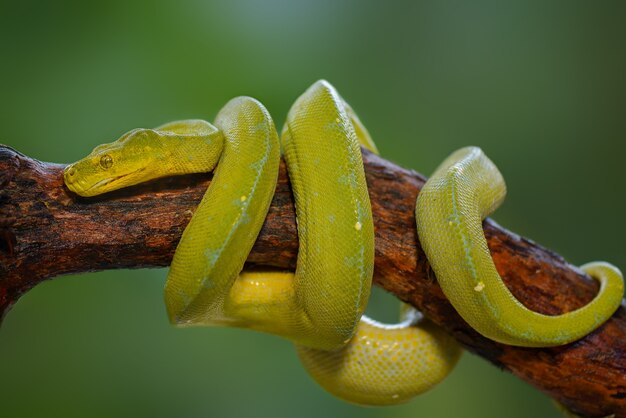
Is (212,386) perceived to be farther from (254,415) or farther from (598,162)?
(598,162)

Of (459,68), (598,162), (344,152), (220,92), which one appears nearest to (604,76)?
(598,162)

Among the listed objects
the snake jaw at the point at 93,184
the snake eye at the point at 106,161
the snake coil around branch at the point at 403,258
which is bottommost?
the snake coil around branch at the point at 403,258

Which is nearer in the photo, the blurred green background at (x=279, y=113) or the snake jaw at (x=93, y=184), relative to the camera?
the snake jaw at (x=93, y=184)

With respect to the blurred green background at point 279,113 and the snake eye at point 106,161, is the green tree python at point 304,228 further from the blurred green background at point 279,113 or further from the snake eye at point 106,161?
the blurred green background at point 279,113

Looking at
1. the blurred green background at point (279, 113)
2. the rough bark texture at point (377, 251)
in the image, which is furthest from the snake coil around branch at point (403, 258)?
the blurred green background at point (279, 113)

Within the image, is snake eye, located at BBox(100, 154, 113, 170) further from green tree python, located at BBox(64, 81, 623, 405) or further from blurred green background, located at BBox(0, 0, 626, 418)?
blurred green background, located at BBox(0, 0, 626, 418)

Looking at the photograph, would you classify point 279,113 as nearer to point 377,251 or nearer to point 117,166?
point 377,251

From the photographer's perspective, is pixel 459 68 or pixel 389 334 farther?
pixel 459 68
